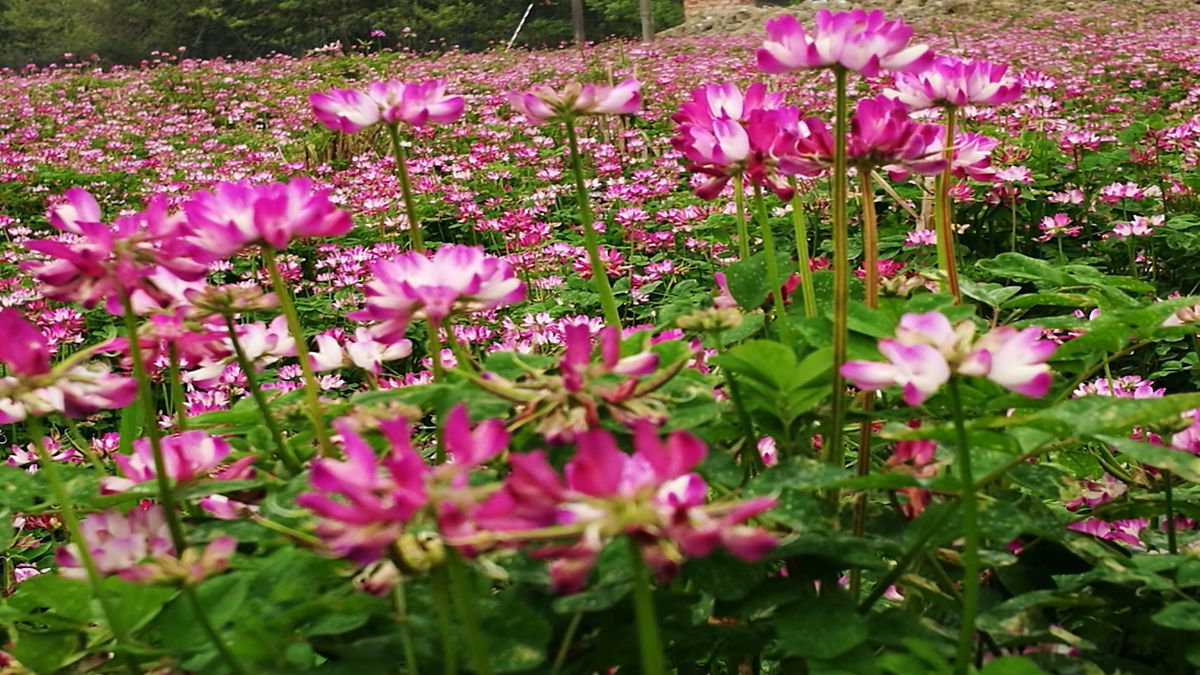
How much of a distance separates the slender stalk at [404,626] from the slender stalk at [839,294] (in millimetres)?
358

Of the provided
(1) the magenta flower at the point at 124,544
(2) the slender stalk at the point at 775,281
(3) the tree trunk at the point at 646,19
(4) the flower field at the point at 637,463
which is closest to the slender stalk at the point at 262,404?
(4) the flower field at the point at 637,463

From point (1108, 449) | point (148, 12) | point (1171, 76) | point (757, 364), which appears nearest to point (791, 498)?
point (757, 364)

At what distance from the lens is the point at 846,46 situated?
83 cm

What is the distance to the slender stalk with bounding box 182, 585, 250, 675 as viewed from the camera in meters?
0.58

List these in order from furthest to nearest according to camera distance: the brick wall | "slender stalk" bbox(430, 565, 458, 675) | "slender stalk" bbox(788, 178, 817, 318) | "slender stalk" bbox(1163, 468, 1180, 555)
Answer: the brick wall → "slender stalk" bbox(788, 178, 817, 318) → "slender stalk" bbox(1163, 468, 1180, 555) → "slender stalk" bbox(430, 565, 458, 675)

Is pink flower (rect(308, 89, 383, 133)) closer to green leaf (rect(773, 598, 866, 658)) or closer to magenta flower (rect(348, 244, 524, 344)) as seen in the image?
magenta flower (rect(348, 244, 524, 344))

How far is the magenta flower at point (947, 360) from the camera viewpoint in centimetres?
60

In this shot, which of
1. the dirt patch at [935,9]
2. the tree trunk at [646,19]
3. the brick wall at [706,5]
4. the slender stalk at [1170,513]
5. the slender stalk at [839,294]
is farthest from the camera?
the brick wall at [706,5]

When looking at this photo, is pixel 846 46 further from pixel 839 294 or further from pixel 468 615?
pixel 468 615

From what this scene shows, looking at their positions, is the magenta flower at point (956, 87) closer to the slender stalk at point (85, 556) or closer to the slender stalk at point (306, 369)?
the slender stalk at point (306, 369)

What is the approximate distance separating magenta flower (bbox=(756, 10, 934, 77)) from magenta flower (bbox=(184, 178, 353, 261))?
1.34 feet

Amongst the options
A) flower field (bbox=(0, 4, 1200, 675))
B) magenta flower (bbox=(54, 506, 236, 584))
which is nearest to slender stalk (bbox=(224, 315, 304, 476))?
flower field (bbox=(0, 4, 1200, 675))

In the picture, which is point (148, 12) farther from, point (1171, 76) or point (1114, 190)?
point (1114, 190)

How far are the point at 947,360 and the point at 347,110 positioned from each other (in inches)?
25.4
